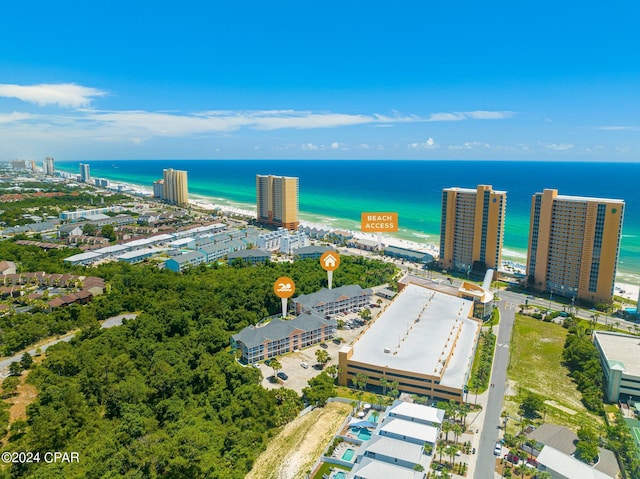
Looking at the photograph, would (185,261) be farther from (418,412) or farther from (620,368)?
(620,368)

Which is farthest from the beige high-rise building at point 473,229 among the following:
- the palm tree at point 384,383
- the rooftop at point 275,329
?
the palm tree at point 384,383

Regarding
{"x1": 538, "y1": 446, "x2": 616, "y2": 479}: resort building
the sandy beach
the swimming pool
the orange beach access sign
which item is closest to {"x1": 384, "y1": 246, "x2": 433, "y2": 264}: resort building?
the orange beach access sign

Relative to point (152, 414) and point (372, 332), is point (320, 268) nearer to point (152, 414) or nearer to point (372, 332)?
point (372, 332)

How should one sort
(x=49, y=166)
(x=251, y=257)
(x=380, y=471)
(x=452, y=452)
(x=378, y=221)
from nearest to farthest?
(x=380, y=471) < (x=452, y=452) < (x=378, y=221) < (x=251, y=257) < (x=49, y=166)

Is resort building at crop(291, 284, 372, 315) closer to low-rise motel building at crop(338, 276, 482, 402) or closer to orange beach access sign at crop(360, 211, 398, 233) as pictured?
low-rise motel building at crop(338, 276, 482, 402)

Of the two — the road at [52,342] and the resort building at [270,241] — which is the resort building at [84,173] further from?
the road at [52,342]

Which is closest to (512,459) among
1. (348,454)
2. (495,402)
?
(495,402)

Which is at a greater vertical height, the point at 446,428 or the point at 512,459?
the point at 446,428
